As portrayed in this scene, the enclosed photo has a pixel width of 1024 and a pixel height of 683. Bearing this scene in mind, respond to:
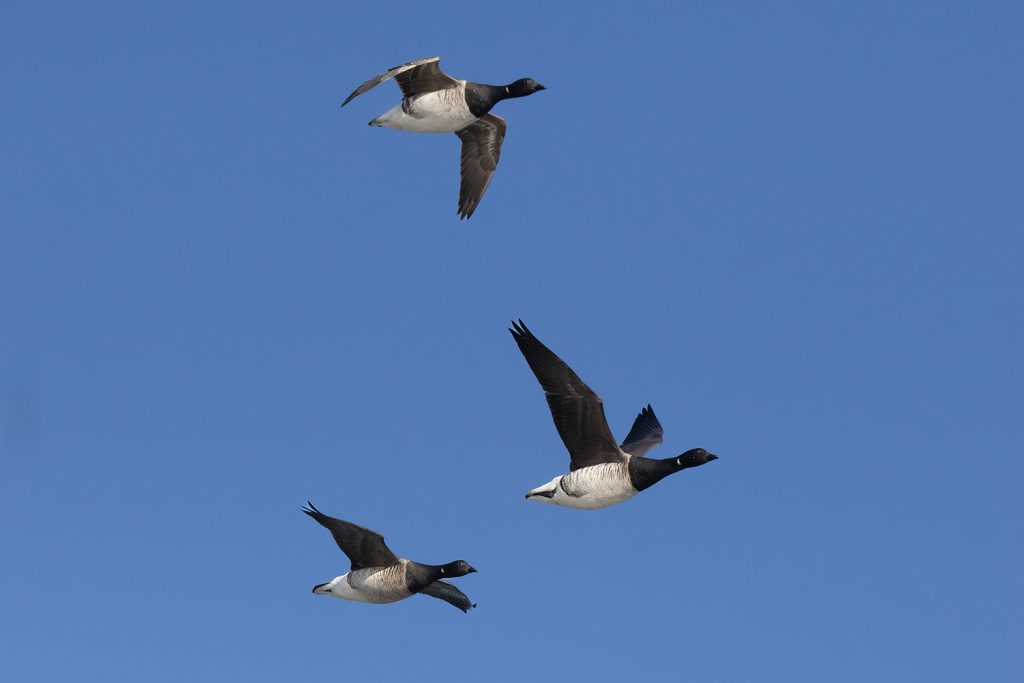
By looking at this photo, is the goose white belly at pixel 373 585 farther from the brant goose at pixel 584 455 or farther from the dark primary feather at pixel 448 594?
the brant goose at pixel 584 455

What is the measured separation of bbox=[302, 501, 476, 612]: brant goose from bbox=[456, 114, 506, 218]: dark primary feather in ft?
23.4

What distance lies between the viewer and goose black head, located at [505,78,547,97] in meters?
25.1

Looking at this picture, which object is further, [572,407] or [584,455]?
[584,455]

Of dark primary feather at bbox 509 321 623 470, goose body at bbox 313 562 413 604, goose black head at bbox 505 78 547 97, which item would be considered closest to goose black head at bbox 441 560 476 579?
goose body at bbox 313 562 413 604

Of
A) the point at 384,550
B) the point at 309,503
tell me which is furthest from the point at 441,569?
the point at 309,503

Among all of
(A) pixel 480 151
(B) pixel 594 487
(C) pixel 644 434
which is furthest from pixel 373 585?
(A) pixel 480 151

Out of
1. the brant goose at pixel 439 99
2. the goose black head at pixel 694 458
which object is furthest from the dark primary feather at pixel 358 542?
the brant goose at pixel 439 99

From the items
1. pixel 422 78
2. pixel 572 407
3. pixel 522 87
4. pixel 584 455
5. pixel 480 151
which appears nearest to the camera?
pixel 572 407

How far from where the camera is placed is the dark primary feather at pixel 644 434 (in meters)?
25.9

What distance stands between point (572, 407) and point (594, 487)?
124 cm

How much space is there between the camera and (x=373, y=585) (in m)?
21.7

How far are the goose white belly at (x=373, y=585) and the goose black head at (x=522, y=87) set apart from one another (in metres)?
8.33

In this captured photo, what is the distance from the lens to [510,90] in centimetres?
2503

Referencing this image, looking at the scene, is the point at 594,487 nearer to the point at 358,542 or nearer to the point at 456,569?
the point at 456,569
